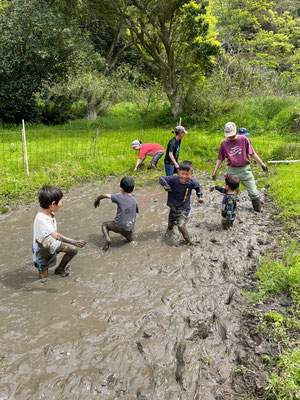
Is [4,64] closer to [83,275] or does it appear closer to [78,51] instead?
[78,51]

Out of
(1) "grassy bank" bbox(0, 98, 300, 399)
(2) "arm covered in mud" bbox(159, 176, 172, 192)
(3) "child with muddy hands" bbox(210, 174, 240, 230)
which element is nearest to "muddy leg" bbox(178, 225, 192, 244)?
(2) "arm covered in mud" bbox(159, 176, 172, 192)

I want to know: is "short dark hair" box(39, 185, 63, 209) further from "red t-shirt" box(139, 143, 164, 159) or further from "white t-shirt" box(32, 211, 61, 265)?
"red t-shirt" box(139, 143, 164, 159)

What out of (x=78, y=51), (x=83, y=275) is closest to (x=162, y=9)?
(x=78, y=51)

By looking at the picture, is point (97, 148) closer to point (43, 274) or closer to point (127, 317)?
point (43, 274)

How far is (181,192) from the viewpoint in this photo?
16.8ft

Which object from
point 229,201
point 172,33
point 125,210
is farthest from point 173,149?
point 172,33

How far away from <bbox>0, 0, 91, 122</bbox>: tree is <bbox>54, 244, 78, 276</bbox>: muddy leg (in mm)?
13849

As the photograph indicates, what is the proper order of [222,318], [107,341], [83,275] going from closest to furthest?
[107,341] → [222,318] → [83,275]

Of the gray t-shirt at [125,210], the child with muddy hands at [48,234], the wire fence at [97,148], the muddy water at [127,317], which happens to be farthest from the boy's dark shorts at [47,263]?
the wire fence at [97,148]

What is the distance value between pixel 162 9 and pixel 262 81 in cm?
713

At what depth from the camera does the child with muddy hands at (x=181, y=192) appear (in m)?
4.95

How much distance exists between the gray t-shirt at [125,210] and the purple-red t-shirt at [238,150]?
256 cm

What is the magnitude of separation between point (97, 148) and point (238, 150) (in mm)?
5734

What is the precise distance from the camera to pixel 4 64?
14.6m
